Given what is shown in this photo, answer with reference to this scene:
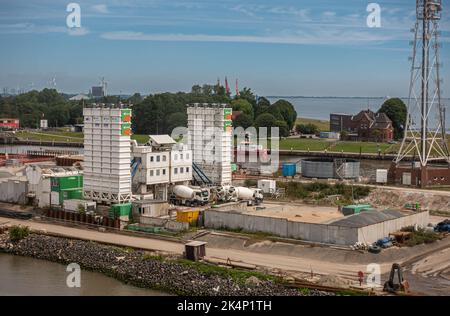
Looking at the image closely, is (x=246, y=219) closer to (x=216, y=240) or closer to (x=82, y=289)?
(x=216, y=240)

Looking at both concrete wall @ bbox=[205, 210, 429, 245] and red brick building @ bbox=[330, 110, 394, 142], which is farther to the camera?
red brick building @ bbox=[330, 110, 394, 142]

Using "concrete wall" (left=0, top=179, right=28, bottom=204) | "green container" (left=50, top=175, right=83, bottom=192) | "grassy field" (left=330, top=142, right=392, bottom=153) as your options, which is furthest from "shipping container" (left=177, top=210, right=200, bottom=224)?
"grassy field" (left=330, top=142, right=392, bottom=153)

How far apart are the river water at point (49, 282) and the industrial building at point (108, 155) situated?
592cm

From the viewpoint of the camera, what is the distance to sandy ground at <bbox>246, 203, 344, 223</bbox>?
29.0m

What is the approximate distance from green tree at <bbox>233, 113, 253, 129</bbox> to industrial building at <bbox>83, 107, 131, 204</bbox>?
151ft

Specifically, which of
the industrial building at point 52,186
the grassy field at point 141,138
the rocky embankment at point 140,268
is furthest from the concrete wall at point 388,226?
the grassy field at point 141,138

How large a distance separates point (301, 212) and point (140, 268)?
29.8 feet

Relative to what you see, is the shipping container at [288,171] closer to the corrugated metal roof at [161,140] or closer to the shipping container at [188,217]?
Answer: the corrugated metal roof at [161,140]

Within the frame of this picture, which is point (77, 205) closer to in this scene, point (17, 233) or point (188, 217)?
point (17, 233)

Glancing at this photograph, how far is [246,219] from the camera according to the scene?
28.4 m

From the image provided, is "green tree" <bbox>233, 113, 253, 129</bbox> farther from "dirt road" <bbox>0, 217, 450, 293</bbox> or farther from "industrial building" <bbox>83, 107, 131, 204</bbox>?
"dirt road" <bbox>0, 217, 450, 293</bbox>

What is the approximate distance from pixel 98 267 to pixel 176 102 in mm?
60809

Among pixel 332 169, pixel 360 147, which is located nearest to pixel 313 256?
pixel 332 169

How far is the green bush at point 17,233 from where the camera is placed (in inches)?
1133
